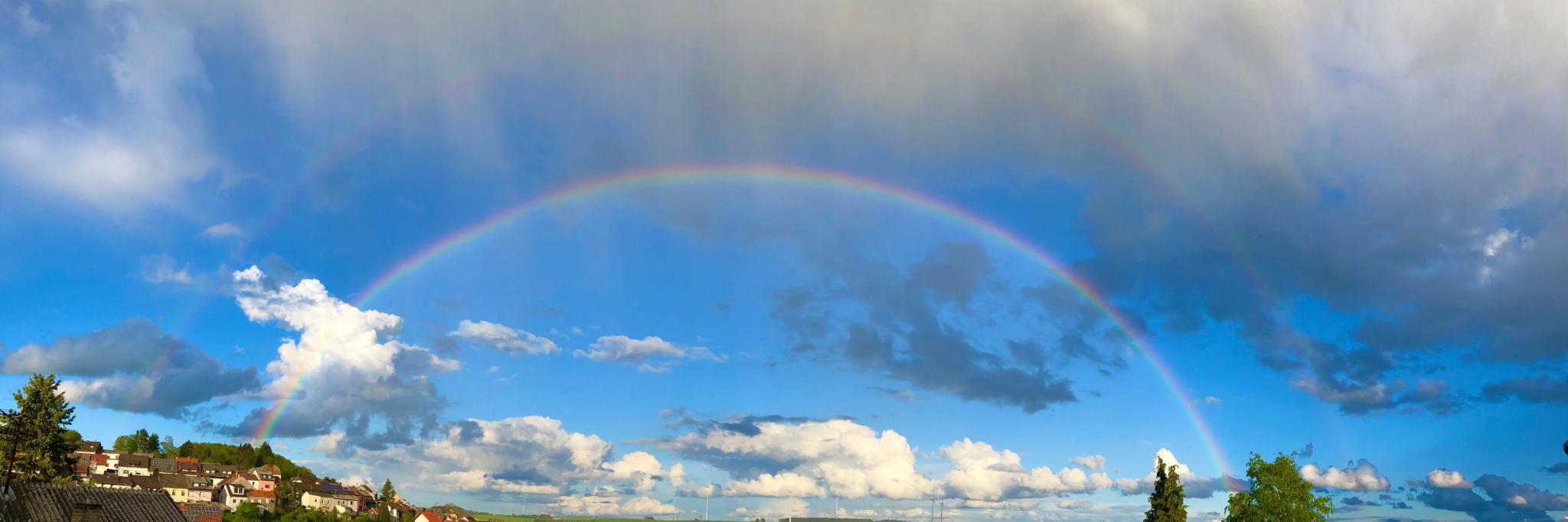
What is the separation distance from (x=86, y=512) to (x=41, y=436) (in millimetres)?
56769

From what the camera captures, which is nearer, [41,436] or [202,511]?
[41,436]

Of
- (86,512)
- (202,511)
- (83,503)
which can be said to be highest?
(83,503)

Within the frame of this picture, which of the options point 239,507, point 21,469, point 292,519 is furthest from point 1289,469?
point 239,507

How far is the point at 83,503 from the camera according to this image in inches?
2571

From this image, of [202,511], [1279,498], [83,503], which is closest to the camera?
[83,503]

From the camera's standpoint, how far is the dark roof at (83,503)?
63.1 meters

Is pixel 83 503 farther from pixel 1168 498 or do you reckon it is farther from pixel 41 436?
pixel 1168 498

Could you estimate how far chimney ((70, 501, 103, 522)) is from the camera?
64.1m

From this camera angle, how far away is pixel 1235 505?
104812mm

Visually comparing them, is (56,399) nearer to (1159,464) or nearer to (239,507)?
(239,507)

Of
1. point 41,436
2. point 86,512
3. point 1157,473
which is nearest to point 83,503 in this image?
point 86,512

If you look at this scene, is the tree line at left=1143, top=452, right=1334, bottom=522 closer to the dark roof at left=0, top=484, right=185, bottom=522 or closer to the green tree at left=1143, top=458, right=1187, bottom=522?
the green tree at left=1143, top=458, right=1187, bottom=522

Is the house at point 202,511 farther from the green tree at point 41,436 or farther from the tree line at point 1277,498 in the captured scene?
the tree line at point 1277,498

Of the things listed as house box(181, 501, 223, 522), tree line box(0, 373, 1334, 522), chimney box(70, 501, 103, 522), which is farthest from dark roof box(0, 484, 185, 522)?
house box(181, 501, 223, 522)
